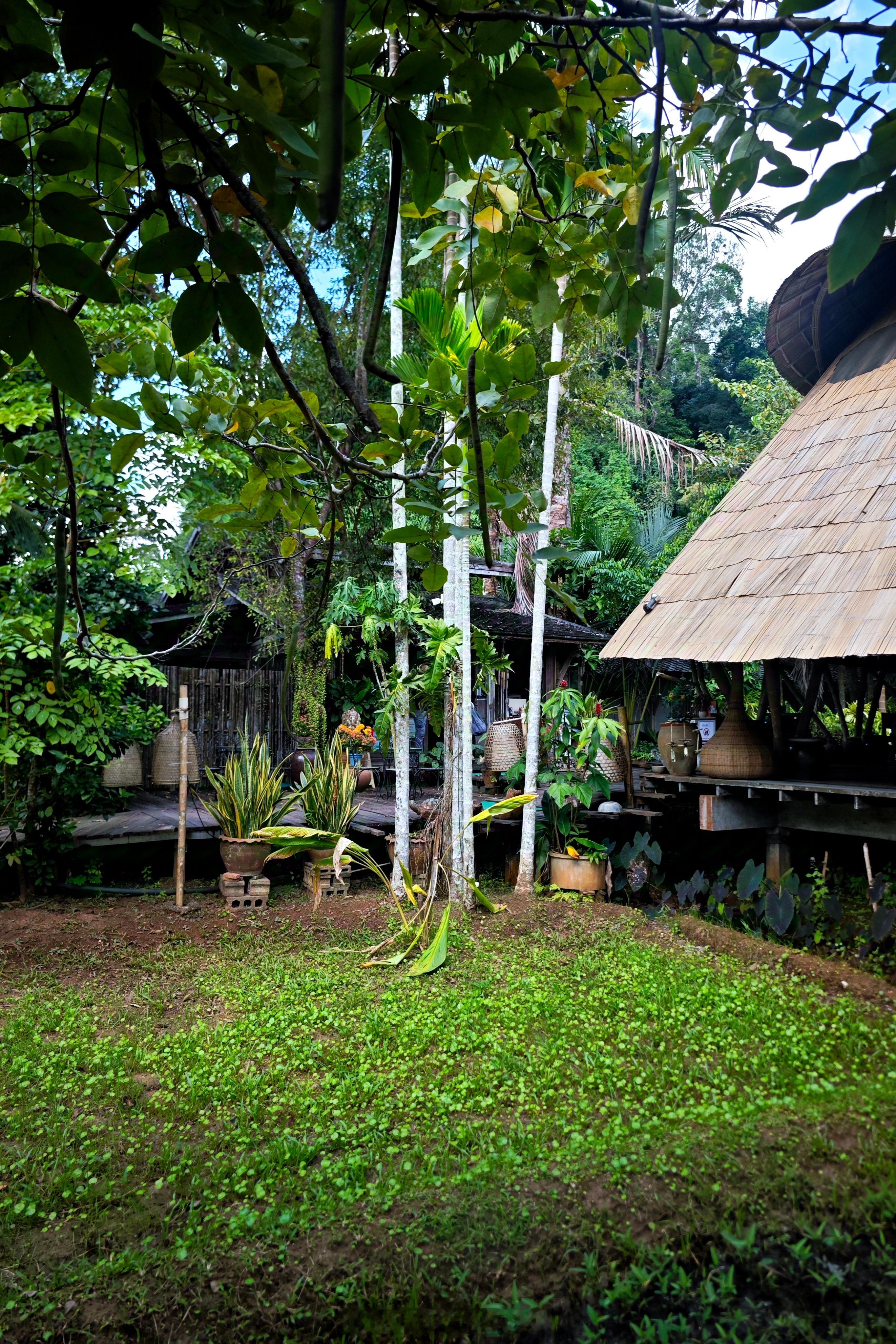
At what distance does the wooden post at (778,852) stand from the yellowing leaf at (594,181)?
5.10 metres

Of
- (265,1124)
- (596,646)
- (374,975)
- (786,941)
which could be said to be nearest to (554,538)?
(596,646)

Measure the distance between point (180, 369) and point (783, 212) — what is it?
88 cm

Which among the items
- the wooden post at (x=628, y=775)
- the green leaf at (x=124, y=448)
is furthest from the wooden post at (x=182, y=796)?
the green leaf at (x=124, y=448)

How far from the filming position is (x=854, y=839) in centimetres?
682

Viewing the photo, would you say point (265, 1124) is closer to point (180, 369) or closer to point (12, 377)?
point (180, 369)

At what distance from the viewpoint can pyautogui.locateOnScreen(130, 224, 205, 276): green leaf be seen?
2.98ft

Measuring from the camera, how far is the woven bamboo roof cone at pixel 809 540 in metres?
4.62

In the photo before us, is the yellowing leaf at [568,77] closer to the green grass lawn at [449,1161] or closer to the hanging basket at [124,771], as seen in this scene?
the green grass lawn at [449,1161]

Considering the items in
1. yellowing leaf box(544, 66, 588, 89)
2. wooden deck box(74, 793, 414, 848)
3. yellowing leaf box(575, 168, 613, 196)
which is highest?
yellowing leaf box(544, 66, 588, 89)

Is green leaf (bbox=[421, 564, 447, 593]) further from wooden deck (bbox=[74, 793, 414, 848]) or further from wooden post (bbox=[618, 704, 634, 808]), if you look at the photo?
wooden post (bbox=[618, 704, 634, 808])

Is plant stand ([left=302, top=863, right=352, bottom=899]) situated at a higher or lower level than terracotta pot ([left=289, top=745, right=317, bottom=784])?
lower

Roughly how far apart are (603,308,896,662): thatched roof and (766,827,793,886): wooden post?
1.53m

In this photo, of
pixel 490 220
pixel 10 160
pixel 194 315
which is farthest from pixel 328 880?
pixel 10 160

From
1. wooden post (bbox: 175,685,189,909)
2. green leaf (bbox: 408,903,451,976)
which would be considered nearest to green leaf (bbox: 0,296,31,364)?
green leaf (bbox: 408,903,451,976)
